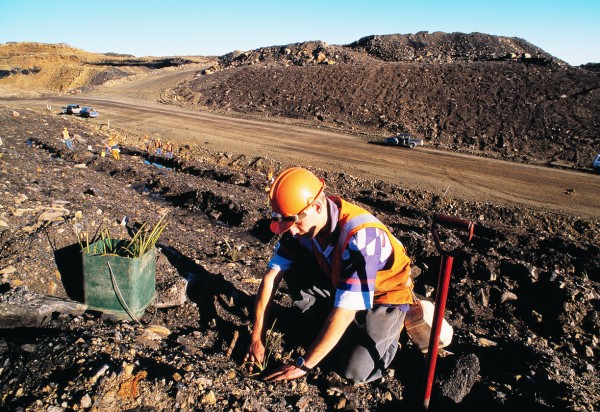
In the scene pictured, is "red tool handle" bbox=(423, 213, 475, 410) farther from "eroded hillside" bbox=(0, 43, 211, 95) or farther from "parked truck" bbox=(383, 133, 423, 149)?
"eroded hillside" bbox=(0, 43, 211, 95)

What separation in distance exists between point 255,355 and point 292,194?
1273mm

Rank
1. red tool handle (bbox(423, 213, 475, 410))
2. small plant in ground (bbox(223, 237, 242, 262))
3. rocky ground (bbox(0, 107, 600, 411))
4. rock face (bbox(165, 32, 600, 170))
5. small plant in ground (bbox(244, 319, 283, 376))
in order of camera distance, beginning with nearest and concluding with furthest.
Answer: red tool handle (bbox(423, 213, 475, 410)) → rocky ground (bbox(0, 107, 600, 411)) → small plant in ground (bbox(244, 319, 283, 376)) → small plant in ground (bbox(223, 237, 242, 262)) → rock face (bbox(165, 32, 600, 170))

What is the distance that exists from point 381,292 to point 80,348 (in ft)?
6.60

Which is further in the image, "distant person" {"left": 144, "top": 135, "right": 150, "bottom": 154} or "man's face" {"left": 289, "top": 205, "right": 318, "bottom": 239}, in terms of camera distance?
"distant person" {"left": 144, "top": 135, "right": 150, "bottom": 154}

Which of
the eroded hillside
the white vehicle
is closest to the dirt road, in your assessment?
the white vehicle

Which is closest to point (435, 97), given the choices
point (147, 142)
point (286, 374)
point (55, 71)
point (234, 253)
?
point (147, 142)

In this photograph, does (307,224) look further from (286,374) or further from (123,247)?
(123,247)

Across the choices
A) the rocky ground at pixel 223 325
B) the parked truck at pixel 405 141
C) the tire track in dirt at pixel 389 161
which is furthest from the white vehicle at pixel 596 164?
the rocky ground at pixel 223 325

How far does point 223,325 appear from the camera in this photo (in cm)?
321

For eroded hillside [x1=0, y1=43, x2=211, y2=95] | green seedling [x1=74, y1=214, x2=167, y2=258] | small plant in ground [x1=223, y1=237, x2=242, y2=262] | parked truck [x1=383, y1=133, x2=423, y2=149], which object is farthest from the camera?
eroded hillside [x1=0, y1=43, x2=211, y2=95]

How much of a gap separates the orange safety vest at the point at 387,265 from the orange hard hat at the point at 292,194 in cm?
27

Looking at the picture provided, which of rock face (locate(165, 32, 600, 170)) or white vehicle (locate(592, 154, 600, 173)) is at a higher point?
A: rock face (locate(165, 32, 600, 170))

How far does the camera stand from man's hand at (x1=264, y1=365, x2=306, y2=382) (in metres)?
2.43

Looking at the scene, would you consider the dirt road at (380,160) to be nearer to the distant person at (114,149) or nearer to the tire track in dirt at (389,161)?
the tire track in dirt at (389,161)
